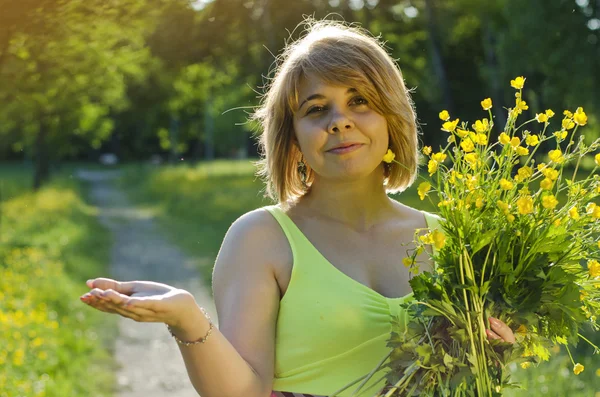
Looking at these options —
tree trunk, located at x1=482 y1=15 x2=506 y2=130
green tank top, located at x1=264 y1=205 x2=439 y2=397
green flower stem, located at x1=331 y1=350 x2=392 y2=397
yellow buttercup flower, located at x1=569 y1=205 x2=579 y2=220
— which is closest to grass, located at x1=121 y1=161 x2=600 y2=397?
green tank top, located at x1=264 y1=205 x2=439 y2=397

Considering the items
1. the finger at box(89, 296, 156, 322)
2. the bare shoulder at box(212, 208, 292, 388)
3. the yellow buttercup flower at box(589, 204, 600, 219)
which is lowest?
the bare shoulder at box(212, 208, 292, 388)

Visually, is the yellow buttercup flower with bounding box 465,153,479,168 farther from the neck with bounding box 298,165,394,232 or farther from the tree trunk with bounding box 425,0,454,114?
the tree trunk with bounding box 425,0,454,114

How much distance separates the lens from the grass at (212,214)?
523cm

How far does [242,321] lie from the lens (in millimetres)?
2045

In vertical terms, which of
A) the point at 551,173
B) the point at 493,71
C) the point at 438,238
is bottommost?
the point at 493,71

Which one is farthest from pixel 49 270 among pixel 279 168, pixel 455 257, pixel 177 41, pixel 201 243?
pixel 177 41

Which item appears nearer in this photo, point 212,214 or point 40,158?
point 212,214

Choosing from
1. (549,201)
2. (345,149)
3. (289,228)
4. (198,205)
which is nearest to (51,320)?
(289,228)

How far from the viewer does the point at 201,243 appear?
1375 cm

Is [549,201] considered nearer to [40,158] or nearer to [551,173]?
[551,173]

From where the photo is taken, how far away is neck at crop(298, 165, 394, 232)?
2.33 meters

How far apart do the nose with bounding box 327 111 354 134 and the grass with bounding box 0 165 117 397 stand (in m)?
3.65

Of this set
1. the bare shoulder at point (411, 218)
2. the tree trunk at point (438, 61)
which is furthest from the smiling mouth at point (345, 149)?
the tree trunk at point (438, 61)

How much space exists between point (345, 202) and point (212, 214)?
15462mm
